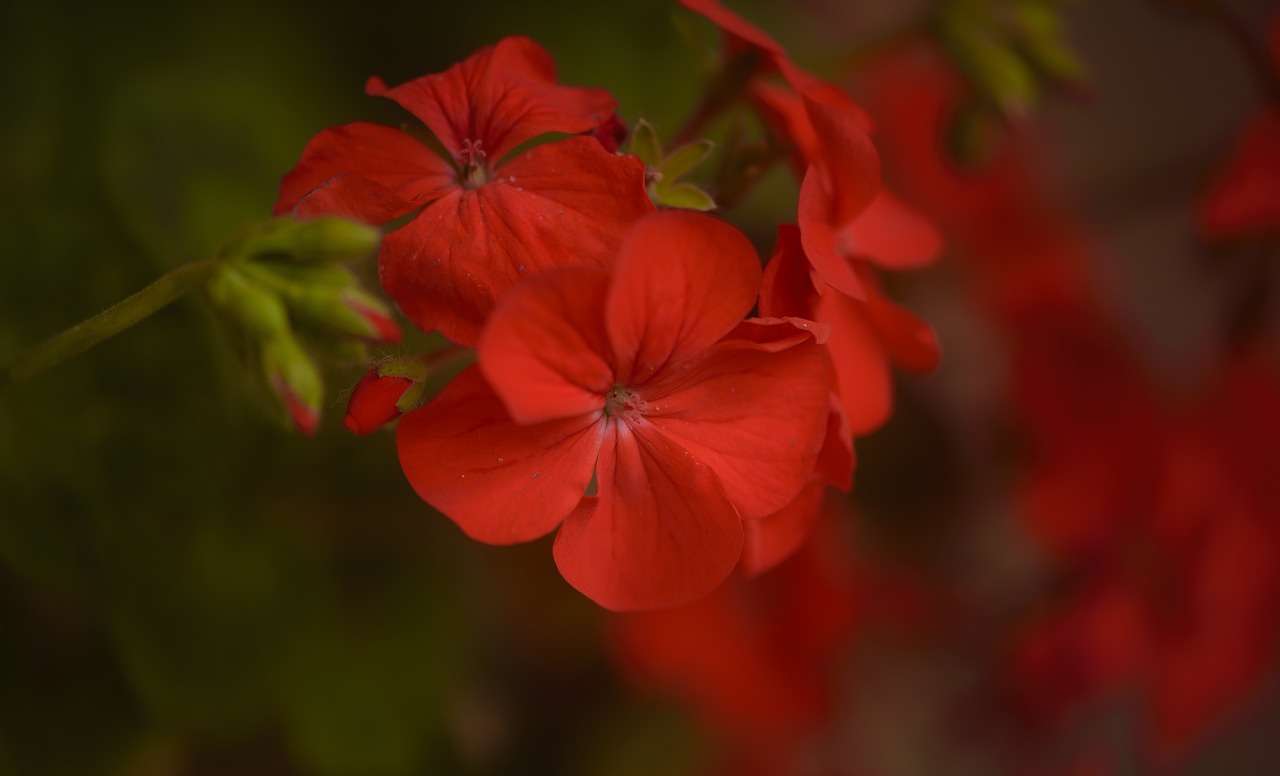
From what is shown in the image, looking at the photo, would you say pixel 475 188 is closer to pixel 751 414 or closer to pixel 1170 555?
pixel 751 414

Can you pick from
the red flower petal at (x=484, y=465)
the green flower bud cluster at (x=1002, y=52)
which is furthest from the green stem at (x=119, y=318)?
the green flower bud cluster at (x=1002, y=52)

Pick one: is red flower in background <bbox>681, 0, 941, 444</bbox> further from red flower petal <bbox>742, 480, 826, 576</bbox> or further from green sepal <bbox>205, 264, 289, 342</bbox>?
green sepal <bbox>205, 264, 289, 342</bbox>

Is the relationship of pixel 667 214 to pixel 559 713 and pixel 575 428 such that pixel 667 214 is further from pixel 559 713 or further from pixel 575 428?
pixel 559 713

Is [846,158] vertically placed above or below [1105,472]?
above

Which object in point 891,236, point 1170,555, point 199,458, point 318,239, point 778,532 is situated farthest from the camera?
point 1170,555

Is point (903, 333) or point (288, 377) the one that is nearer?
point (288, 377)

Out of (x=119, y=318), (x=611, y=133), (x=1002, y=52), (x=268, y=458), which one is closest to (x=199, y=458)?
(x=268, y=458)
